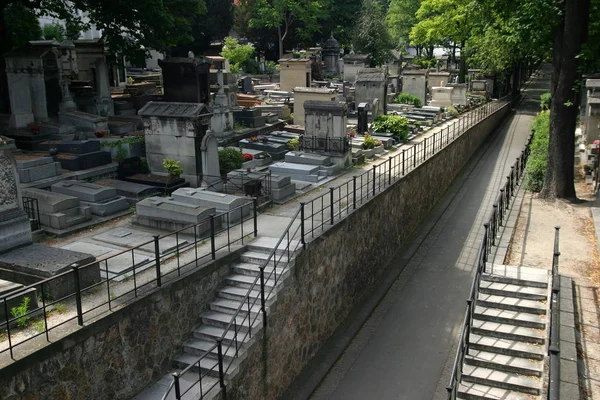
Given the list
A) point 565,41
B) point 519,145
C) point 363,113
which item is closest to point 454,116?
point 519,145

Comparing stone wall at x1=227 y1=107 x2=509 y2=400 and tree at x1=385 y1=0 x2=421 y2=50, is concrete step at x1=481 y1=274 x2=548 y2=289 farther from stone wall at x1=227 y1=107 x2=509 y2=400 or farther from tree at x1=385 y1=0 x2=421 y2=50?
tree at x1=385 y1=0 x2=421 y2=50

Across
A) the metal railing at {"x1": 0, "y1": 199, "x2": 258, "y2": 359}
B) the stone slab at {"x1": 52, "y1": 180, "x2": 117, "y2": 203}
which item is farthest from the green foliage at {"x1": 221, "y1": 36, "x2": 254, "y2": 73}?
the metal railing at {"x1": 0, "y1": 199, "x2": 258, "y2": 359}

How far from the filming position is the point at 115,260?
38.0ft

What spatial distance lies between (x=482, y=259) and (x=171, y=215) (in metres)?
7.10

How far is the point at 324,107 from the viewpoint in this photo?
2138 cm

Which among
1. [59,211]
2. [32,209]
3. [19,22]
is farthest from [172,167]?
[19,22]

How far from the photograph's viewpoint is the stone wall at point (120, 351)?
7.56 metres

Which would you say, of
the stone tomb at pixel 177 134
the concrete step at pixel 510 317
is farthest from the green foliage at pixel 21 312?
the stone tomb at pixel 177 134

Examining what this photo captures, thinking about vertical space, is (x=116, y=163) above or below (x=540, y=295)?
above

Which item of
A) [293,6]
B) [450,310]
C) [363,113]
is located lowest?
[450,310]

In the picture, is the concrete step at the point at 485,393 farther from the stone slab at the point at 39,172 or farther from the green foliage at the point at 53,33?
the green foliage at the point at 53,33

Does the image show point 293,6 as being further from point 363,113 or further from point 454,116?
point 363,113

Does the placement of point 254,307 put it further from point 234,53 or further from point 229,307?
point 234,53

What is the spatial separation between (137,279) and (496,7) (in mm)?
16201
